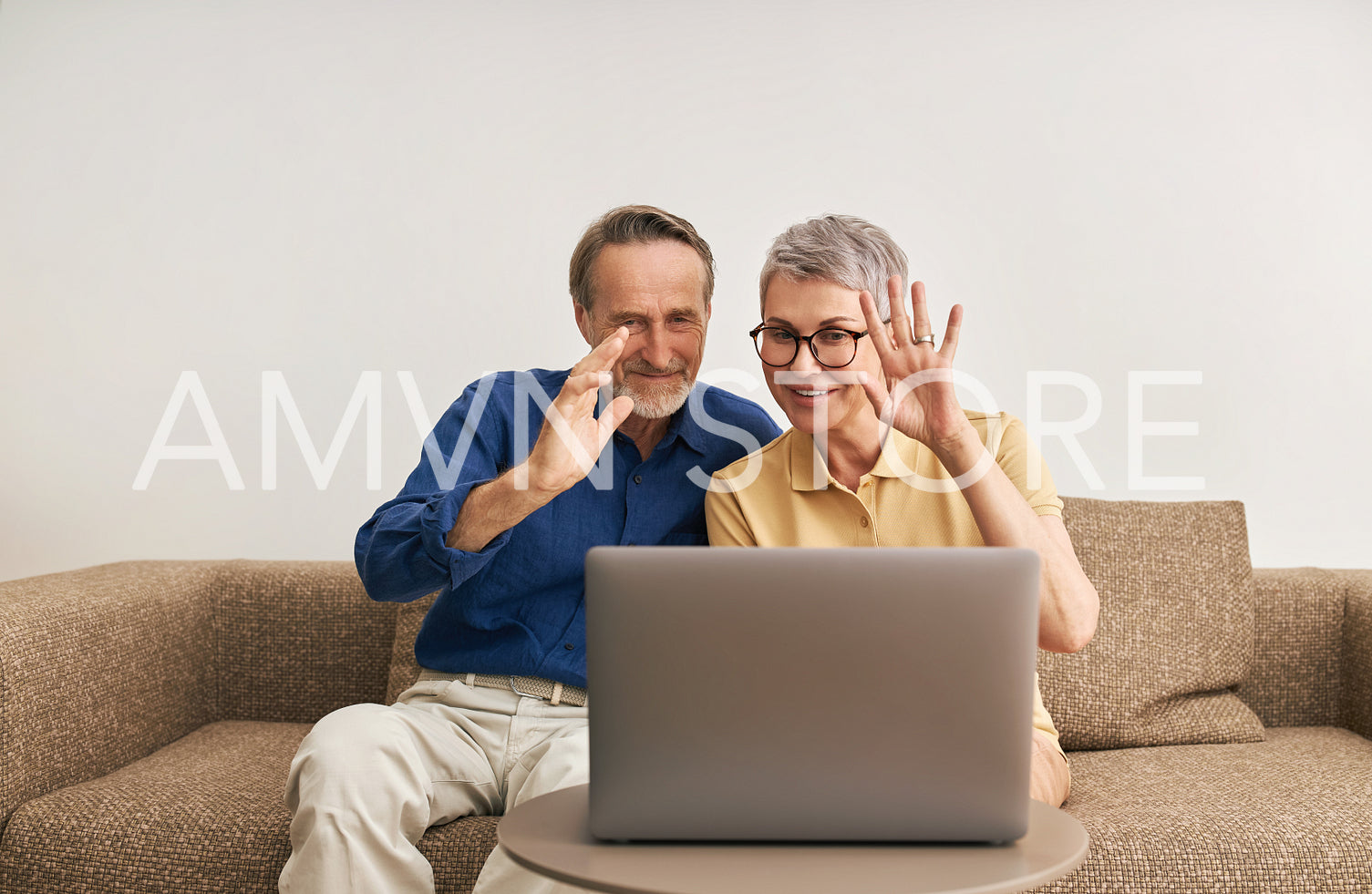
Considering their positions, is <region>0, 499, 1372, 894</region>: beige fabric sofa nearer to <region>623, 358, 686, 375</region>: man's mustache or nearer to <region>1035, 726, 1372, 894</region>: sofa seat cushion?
<region>1035, 726, 1372, 894</region>: sofa seat cushion

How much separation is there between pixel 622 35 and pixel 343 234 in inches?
33.7

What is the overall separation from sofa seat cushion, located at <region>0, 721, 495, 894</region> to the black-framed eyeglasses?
31.9 inches

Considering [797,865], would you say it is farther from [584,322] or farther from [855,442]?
[584,322]

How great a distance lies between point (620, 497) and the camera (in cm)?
173

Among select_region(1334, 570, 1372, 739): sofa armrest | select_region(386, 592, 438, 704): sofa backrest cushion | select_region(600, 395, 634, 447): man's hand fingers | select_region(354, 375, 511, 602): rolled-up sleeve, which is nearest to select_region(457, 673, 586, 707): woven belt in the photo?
select_region(354, 375, 511, 602): rolled-up sleeve

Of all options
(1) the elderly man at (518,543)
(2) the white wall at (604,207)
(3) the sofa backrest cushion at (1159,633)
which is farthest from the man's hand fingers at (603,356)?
(2) the white wall at (604,207)

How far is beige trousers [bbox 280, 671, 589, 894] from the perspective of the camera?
1.25m

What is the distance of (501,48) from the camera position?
8.47ft

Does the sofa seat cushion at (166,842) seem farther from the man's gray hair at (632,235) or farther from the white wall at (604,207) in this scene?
the white wall at (604,207)

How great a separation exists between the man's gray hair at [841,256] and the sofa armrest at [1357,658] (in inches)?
46.8

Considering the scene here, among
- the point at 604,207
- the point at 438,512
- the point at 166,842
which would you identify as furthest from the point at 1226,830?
the point at 604,207

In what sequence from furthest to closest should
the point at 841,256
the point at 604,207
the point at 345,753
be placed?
the point at 604,207
the point at 841,256
the point at 345,753

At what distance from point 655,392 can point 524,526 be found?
307 millimetres

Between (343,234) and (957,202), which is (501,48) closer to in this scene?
(343,234)
